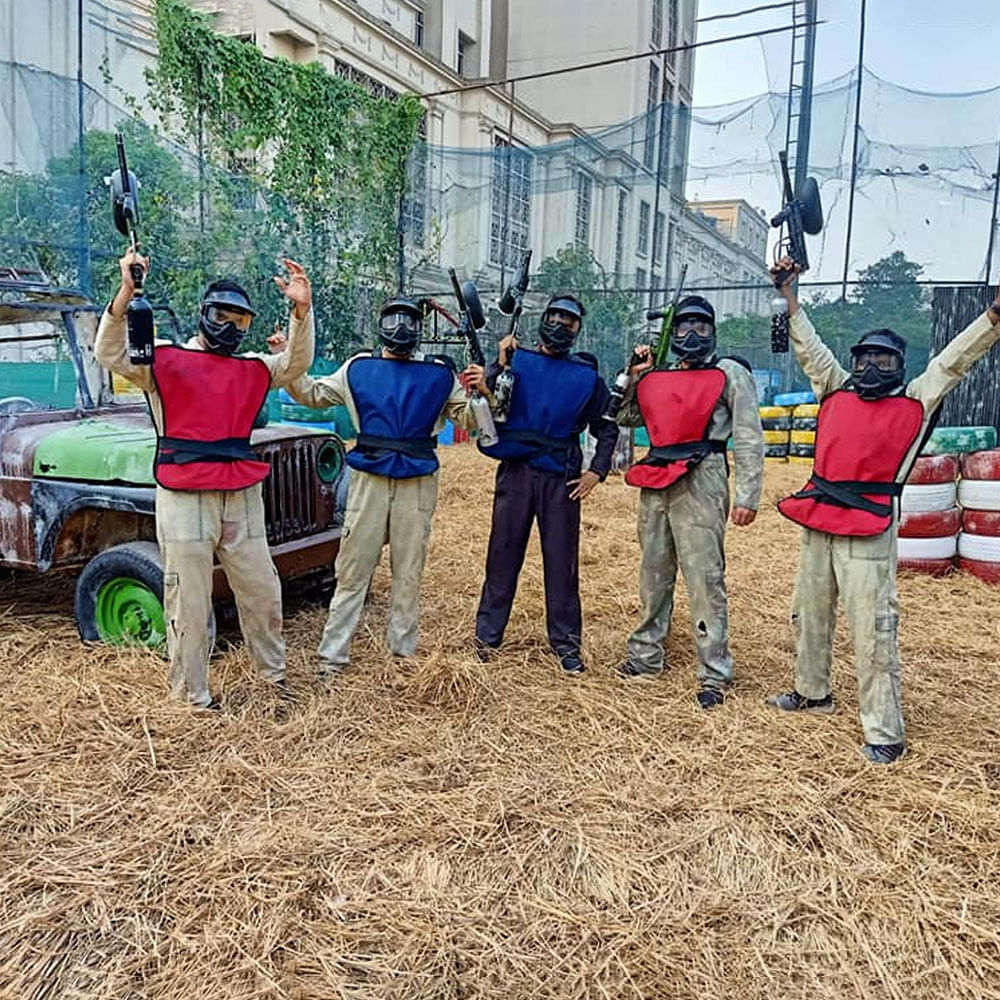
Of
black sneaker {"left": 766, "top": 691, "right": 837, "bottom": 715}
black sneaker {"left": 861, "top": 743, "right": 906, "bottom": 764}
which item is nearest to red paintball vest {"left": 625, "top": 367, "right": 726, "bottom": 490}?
black sneaker {"left": 766, "top": 691, "right": 837, "bottom": 715}

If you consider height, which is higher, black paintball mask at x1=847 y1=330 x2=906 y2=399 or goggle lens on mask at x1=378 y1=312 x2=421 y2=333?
goggle lens on mask at x1=378 y1=312 x2=421 y2=333

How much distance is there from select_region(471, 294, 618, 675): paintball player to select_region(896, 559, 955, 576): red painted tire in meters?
3.50

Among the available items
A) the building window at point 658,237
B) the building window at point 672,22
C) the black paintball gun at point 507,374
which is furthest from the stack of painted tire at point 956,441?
the building window at point 672,22

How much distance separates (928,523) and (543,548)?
3.75m

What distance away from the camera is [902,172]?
12.0 m

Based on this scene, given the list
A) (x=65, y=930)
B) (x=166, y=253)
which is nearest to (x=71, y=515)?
(x=65, y=930)

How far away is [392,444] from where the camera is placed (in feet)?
14.0

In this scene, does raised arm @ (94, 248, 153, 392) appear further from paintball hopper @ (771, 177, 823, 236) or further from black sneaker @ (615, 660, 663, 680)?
paintball hopper @ (771, 177, 823, 236)

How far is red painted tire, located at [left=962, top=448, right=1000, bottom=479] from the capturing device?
6.62 metres

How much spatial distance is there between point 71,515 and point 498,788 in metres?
2.76

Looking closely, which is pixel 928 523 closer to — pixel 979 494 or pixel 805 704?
pixel 979 494

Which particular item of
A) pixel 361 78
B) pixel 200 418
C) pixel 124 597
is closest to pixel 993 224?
pixel 200 418

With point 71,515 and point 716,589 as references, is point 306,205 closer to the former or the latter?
point 71,515

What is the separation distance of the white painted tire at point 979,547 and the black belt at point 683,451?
3563 millimetres
